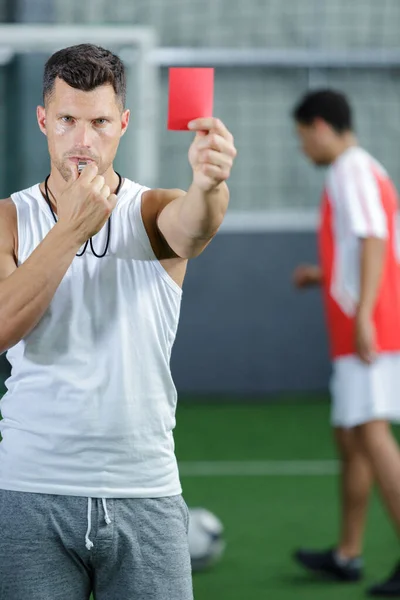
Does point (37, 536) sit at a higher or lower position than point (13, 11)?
lower

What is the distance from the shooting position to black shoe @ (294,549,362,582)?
400cm

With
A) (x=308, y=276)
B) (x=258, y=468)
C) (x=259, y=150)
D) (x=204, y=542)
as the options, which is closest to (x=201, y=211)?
(x=204, y=542)

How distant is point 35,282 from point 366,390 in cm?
220

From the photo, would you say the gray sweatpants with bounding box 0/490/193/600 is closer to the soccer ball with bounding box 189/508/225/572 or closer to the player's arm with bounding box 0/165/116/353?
the player's arm with bounding box 0/165/116/353

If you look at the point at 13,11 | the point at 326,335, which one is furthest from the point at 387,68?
the point at 13,11

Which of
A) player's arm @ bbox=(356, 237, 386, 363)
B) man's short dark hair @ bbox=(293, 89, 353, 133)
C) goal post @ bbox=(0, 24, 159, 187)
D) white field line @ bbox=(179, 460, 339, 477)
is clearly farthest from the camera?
white field line @ bbox=(179, 460, 339, 477)

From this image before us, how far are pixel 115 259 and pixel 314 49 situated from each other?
6.95 meters

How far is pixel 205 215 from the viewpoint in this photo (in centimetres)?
186

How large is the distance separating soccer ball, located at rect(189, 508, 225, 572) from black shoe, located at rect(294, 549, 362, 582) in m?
0.31

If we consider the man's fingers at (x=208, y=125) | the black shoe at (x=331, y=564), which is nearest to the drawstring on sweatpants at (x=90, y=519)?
the man's fingers at (x=208, y=125)

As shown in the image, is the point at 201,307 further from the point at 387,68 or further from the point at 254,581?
the point at 254,581

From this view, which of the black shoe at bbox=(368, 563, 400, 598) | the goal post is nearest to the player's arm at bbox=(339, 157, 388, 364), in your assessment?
the black shoe at bbox=(368, 563, 400, 598)

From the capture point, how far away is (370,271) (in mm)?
3801

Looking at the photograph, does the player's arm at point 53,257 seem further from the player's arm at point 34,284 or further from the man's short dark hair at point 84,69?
the man's short dark hair at point 84,69
